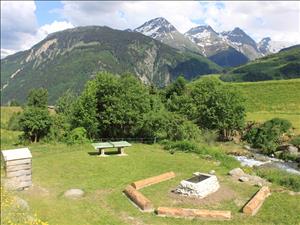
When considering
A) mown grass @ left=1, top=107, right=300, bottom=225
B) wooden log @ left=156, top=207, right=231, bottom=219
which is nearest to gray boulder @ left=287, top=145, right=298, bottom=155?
mown grass @ left=1, top=107, right=300, bottom=225

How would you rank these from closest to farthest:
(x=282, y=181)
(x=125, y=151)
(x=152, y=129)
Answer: (x=282, y=181)
(x=125, y=151)
(x=152, y=129)

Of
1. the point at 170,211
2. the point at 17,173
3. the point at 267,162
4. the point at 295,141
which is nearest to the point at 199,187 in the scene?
the point at 170,211

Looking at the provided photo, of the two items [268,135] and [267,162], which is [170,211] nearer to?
[267,162]

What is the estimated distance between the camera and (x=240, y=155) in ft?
164

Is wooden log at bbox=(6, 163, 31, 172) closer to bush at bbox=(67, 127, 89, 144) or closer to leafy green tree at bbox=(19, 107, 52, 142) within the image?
bush at bbox=(67, 127, 89, 144)

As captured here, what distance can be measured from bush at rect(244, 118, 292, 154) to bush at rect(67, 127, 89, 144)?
81.1 ft

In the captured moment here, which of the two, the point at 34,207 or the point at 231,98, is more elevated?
the point at 231,98

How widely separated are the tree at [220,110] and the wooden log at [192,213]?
39778 millimetres

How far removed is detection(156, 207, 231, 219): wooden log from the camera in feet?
62.8

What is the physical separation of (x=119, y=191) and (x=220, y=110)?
3741cm

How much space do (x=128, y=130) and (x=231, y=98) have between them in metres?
17.9

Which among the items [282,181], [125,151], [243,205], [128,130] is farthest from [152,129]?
[243,205]

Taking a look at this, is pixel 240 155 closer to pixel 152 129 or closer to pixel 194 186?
pixel 152 129

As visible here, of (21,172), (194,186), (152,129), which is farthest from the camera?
(152,129)
